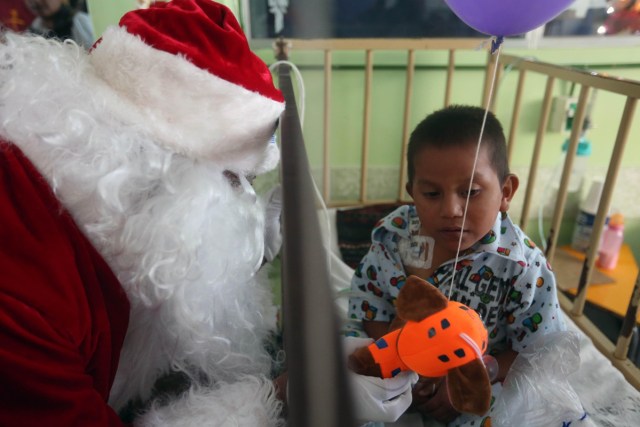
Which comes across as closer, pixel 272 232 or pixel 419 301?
pixel 419 301

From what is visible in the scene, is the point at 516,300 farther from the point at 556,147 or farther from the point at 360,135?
the point at 556,147

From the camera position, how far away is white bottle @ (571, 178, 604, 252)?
65.2 inches

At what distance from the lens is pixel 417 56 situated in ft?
5.15

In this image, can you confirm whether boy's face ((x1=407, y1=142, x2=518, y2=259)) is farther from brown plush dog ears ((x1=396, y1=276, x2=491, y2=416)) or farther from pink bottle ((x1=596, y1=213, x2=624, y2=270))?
pink bottle ((x1=596, y1=213, x2=624, y2=270))

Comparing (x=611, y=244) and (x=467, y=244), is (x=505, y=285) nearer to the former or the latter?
(x=467, y=244)

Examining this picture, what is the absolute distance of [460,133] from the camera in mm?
713

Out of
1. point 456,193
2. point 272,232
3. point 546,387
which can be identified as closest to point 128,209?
point 272,232

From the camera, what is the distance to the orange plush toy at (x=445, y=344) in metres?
0.53

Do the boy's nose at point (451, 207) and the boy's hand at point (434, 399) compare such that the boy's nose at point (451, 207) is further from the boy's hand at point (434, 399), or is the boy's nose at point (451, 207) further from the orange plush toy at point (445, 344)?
the boy's hand at point (434, 399)

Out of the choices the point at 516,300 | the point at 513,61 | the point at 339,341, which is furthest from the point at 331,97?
the point at 339,341

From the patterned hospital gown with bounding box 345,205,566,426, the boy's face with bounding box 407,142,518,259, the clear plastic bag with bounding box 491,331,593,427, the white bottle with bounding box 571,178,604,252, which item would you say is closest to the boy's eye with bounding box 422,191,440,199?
the boy's face with bounding box 407,142,518,259

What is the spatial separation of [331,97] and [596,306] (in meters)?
1.20

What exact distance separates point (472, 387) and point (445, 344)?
0.06 metres

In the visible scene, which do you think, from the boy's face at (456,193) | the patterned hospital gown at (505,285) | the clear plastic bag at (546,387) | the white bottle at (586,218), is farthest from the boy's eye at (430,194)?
the white bottle at (586,218)
